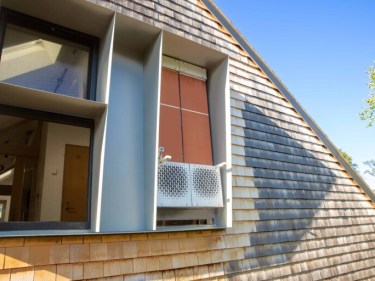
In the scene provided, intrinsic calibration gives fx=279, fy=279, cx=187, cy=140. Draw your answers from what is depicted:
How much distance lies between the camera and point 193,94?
3146 mm

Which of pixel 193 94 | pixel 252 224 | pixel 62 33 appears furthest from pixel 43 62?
pixel 252 224

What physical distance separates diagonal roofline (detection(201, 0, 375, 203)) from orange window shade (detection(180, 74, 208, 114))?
1428 millimetres

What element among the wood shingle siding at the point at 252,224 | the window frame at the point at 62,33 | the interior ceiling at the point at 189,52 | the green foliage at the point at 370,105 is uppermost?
the green foliage at the point at 370,105

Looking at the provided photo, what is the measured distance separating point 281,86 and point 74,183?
11.9ft

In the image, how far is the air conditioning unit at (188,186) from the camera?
2527 mm

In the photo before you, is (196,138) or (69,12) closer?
(69,12)

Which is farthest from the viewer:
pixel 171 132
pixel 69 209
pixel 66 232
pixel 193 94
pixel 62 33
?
pixel 69 209

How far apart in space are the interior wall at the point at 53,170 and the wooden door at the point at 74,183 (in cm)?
6

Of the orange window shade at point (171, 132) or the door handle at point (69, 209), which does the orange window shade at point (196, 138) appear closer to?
the orange window shade at point (171, 132)

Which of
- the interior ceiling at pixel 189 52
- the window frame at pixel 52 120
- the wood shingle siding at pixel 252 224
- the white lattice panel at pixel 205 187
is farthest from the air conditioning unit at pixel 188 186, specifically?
the interior ceiling at pixel 189 52

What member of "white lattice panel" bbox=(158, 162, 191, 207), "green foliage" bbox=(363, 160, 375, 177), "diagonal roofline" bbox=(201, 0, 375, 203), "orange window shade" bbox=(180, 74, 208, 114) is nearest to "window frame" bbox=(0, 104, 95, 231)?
"white lattice panel" bbox=(158, 162, 191, 207)

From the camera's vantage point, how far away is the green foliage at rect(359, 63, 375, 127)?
17625mm

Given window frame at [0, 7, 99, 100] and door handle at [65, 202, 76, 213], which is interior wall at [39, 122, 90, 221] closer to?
door handle at [65, 202, 76, 213]

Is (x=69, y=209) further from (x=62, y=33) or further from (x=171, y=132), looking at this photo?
(x=62, y=33)
